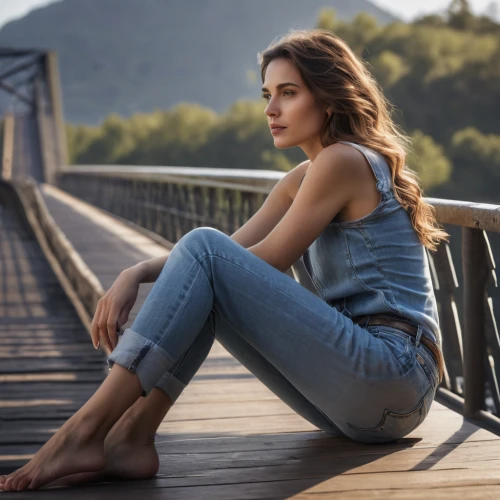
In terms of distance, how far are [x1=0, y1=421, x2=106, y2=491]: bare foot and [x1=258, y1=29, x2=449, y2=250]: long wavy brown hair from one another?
0.87m

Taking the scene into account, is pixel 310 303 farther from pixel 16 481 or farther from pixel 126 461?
pixel 16 481

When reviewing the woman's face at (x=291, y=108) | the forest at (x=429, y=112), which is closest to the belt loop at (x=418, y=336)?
the woman's face at (x=291, y=108)

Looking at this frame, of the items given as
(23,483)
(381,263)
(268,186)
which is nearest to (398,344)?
(381,263)

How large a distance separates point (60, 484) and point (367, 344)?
0.70 m

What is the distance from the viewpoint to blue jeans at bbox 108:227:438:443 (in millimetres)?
2054

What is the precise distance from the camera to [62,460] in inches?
78.5

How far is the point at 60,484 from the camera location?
2.03 m

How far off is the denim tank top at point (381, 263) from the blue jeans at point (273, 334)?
0.28 ft

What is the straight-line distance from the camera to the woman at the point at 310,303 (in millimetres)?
2051

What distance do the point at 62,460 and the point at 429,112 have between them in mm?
58464

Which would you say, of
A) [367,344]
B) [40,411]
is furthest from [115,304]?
[40,411]

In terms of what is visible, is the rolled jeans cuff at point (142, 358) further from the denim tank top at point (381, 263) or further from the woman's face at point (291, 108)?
the woman's face at point (291, 108)

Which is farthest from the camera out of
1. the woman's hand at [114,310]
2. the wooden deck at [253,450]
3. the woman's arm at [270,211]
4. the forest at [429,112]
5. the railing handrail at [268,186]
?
the forest at [429,112]

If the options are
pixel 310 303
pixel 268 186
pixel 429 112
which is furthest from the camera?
pixel 429 112
